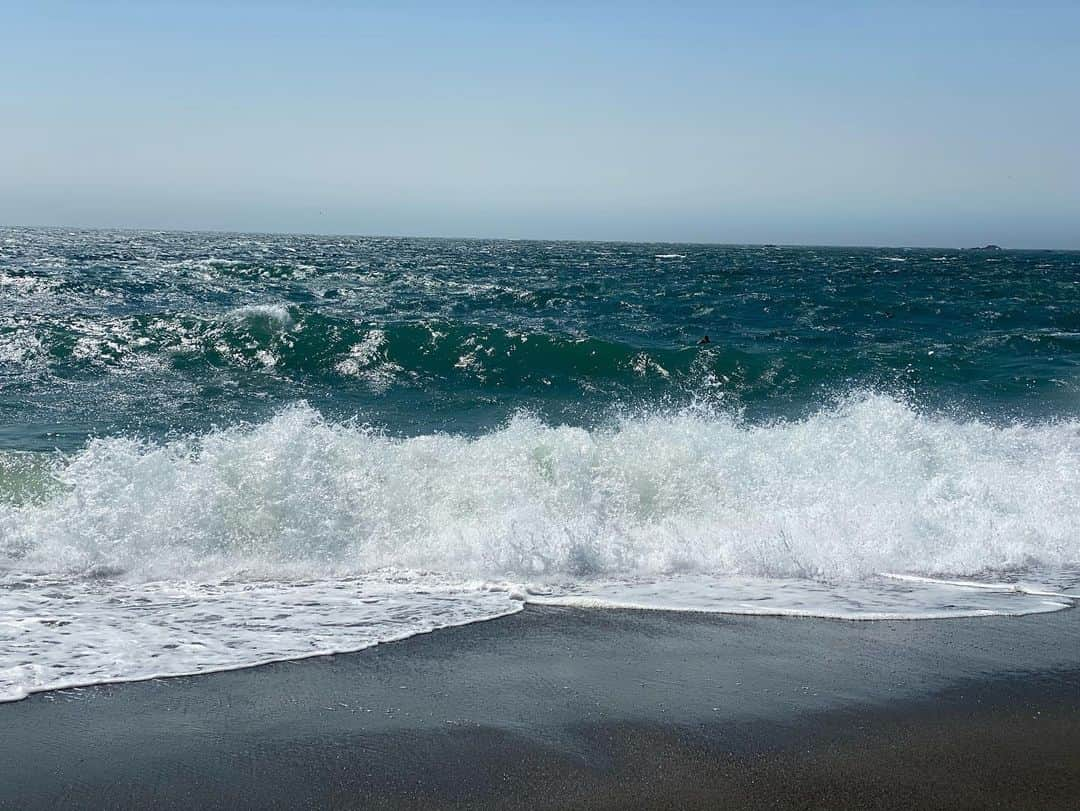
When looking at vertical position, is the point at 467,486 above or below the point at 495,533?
above

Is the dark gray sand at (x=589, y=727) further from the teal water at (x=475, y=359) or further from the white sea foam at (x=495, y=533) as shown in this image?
the teal water at (x=475, y=359)

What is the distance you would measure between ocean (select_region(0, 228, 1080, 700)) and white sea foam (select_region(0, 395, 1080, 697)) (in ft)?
0.10

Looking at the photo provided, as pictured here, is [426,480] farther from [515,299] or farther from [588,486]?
[515,299]

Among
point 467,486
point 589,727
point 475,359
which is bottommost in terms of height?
point 589,727

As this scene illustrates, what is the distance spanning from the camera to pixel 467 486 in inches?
370

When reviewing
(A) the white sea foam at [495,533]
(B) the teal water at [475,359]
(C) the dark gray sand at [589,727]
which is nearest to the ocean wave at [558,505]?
(A) the white sea foam at [495,533]

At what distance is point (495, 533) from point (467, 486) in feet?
4.11

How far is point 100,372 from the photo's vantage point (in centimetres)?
1609

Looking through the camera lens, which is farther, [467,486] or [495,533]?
[467,486]

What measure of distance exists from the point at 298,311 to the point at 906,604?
15.7 meters

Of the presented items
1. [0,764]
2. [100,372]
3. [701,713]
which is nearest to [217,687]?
[0,764]

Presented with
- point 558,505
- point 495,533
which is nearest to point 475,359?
point 558,505

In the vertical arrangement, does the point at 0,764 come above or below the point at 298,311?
below

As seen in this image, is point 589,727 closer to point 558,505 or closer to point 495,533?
point 495,533
